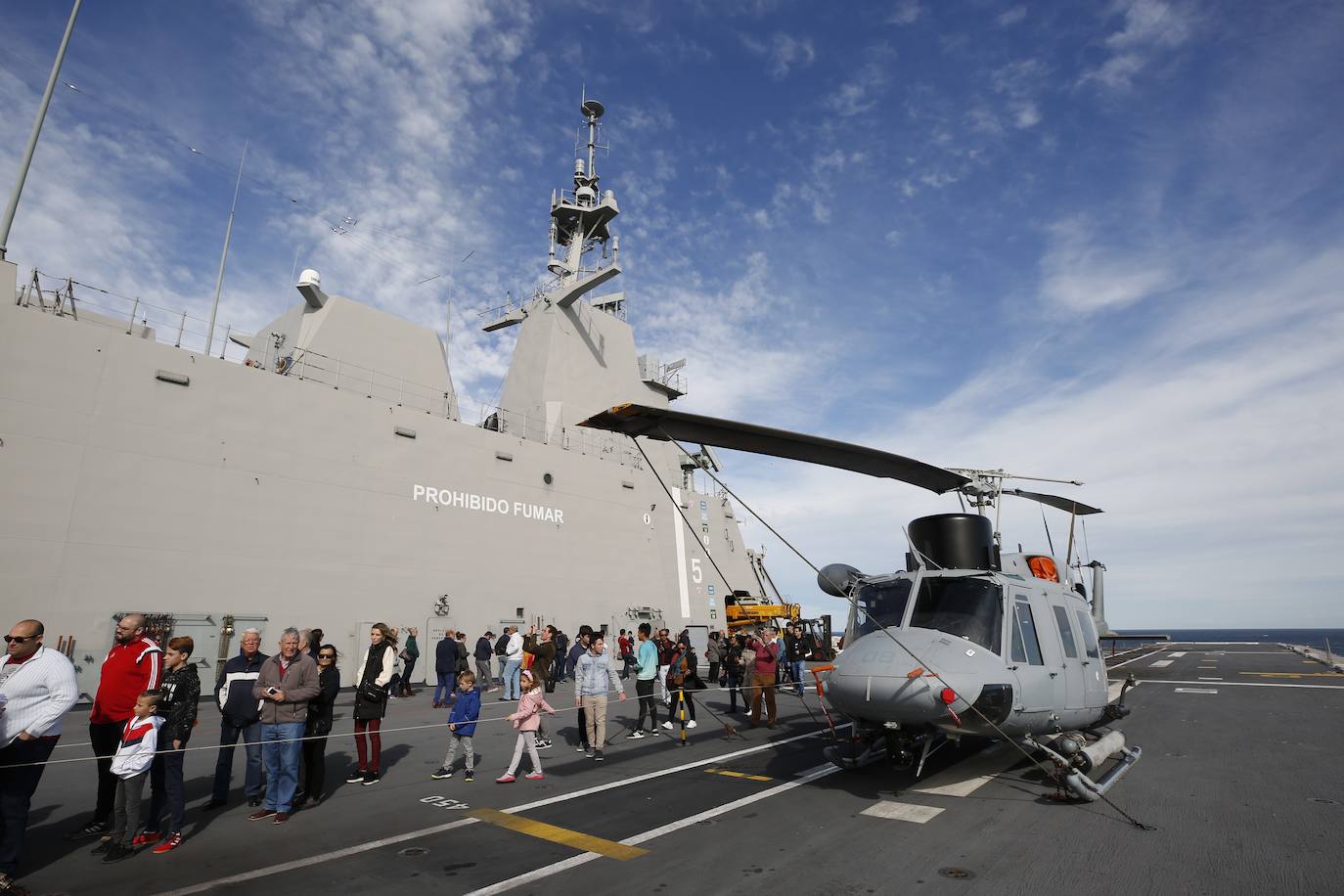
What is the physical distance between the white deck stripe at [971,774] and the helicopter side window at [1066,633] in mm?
1602

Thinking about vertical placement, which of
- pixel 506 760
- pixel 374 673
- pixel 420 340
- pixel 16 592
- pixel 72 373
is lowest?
pixel 506 760

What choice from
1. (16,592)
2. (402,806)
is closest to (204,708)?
(16,592)

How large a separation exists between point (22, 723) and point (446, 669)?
9.23 meters

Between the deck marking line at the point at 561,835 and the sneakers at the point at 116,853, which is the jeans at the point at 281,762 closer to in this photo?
the sneakers at the point at 116,853

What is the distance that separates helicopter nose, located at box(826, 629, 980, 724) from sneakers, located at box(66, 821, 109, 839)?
22.9ft

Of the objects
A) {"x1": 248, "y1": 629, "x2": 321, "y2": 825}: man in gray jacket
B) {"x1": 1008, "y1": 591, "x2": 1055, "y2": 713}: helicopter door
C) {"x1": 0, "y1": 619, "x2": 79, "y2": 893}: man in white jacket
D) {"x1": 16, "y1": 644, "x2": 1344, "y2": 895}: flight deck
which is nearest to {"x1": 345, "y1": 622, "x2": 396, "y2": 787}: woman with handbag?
{"x1": 16, "y1": 644, "x2": 1344, "y2": 895}: flight deck

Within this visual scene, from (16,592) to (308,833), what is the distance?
10.2 m

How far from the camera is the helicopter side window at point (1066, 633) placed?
809 cm

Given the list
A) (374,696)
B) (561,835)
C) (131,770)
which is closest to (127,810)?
(131,770)

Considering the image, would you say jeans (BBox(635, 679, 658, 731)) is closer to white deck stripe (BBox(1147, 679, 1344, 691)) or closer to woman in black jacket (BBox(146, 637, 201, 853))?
woman in black jacket (BBox(146, 637, 201, 853))

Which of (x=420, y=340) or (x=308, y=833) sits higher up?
(x=420, y=340)

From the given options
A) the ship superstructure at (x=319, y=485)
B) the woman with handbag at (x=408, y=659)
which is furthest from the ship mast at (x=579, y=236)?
the woman with handbag at (x=408, y=659)

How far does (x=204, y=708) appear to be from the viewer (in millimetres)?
13570

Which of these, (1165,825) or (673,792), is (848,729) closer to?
(673,792)
